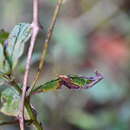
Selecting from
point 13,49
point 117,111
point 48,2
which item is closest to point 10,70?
point 13,49

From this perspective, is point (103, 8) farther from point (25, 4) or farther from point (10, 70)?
point (10, 70)

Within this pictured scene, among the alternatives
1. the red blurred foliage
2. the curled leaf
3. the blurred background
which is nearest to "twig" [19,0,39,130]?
the curled leaf

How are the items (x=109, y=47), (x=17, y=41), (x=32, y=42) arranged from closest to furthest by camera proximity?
(x=32, y=42)
(x=17, y=41)
(x=109, y=47)

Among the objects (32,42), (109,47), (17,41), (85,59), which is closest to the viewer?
(32,42)

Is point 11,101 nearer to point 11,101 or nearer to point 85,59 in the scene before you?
point 11,101

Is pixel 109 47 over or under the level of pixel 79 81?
under

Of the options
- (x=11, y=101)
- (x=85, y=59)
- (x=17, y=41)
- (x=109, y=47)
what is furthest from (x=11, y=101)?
(x=109, y=47)

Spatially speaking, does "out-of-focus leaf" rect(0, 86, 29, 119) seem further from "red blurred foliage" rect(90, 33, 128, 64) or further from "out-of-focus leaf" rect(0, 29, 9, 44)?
"red blurred foliage" rect(90, 33, 128, 64)
